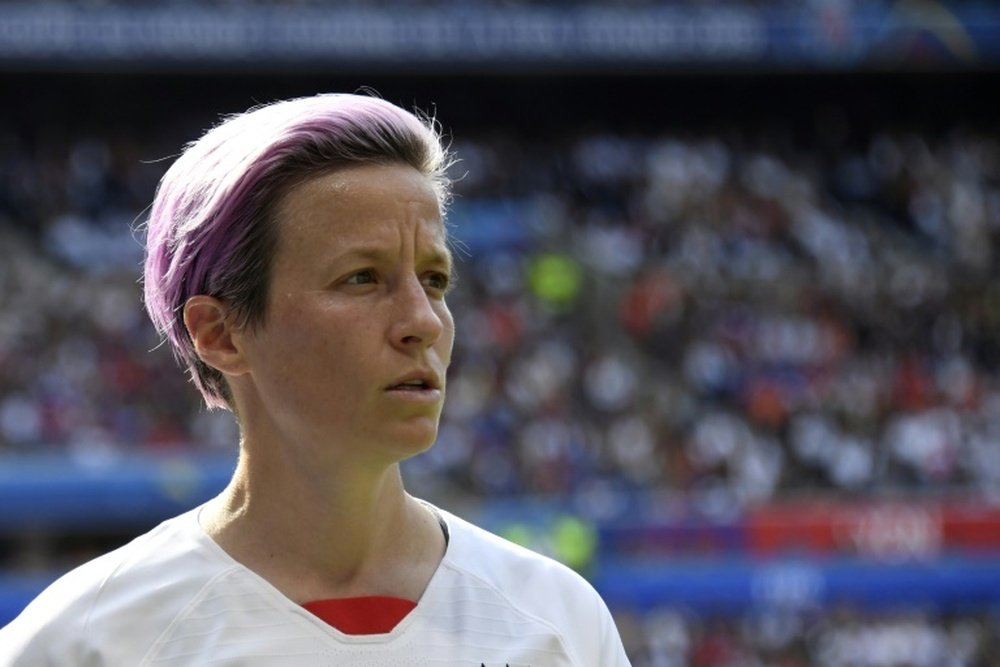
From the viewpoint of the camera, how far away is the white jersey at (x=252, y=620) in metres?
1.74

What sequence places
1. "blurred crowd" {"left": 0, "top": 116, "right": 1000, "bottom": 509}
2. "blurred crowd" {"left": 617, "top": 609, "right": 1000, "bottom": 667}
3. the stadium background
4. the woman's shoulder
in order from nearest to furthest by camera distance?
1. the woman's shoulder
2. "blurred crowd" {"left": 617, "top": 609, "right": 1000, "bottom": 667}
3. the stadium background
4. "blurred crowd" {"left": 0, "top": 116, "right": 1000, "bottom": 509}

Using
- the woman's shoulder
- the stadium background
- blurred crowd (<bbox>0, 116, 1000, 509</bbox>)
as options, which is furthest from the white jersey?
blurred crowd (<bbox>0, 116, 1000, 509</bbox>)

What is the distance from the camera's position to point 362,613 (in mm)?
1813

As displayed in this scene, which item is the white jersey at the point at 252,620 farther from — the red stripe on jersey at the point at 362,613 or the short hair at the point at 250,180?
the short hair at the point at 250,180

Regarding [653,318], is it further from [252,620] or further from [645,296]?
[252,620]

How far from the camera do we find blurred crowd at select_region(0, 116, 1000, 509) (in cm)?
1566

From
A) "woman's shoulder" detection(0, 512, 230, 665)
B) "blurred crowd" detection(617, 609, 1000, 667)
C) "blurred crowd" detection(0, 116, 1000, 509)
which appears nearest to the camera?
"woman's shoulder" detection(0, 512, 230, 665)

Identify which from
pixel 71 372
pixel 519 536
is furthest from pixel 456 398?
pixel 71 372

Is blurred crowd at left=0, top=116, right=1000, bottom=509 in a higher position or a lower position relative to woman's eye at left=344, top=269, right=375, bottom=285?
lower

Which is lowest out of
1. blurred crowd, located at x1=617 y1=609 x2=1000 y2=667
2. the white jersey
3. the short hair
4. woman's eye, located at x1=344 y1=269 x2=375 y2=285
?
blurred crowd, located at x1=617 y1=609 x2=1000 y2=667

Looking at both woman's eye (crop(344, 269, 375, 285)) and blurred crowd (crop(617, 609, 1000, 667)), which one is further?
blurred crowd (crop(617, 609, 1000, 667))

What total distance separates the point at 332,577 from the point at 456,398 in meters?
14.4

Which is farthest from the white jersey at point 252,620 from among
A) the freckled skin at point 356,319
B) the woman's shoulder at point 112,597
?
the freckled skin at point 356,319

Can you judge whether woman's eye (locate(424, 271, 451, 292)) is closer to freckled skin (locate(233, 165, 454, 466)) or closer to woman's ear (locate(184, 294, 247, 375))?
freckled skin (locate(233, 165, 454, 466))
